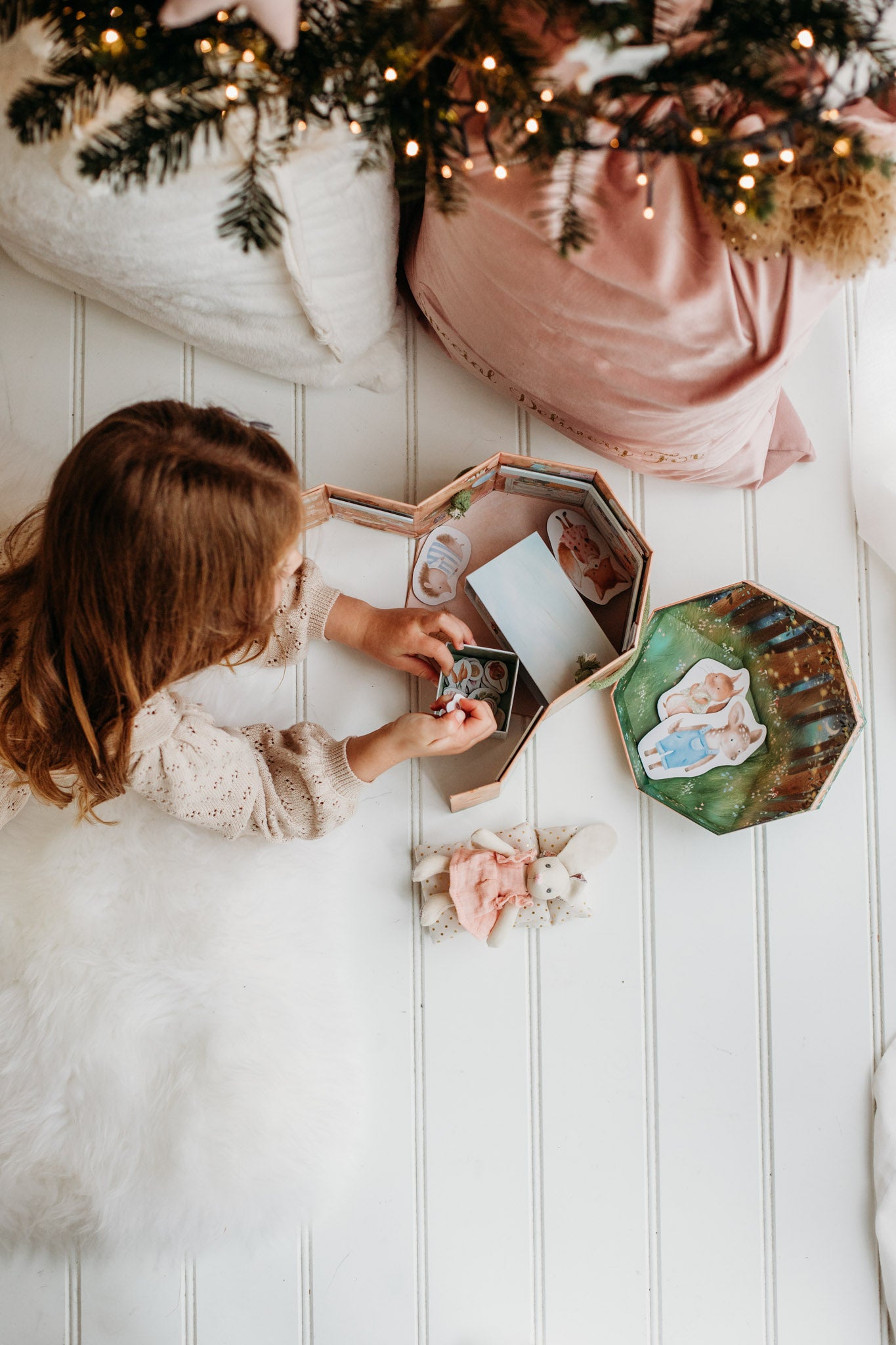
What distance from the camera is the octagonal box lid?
1188 mm

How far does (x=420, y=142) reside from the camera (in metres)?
0.60

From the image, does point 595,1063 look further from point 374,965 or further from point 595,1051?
point 374,965

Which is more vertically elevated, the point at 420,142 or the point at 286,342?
the point at 420,142

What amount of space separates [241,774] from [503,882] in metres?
0.40

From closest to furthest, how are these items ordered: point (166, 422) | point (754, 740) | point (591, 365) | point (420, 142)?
point (420, 142), point (166, 422), point (591, 365), point (754, 740)

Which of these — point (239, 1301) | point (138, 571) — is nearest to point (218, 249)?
point (138, 571)

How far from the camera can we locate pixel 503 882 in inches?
47.3

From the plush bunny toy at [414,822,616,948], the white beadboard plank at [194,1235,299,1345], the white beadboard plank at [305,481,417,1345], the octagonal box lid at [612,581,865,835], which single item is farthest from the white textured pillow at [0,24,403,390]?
the white beadboard plank at [194,1235,299,1345]

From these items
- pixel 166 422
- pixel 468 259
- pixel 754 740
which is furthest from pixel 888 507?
pixel 166 422

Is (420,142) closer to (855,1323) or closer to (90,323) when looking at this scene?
(90,323)

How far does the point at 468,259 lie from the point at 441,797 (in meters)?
0.71

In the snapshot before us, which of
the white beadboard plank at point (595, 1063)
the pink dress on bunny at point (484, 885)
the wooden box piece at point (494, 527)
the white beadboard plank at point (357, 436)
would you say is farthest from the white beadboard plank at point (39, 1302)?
the white beadboard plank at point (357, 436)

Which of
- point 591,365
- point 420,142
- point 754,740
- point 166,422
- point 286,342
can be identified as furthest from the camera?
point 754,740

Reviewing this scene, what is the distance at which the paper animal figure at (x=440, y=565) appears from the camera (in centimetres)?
123
